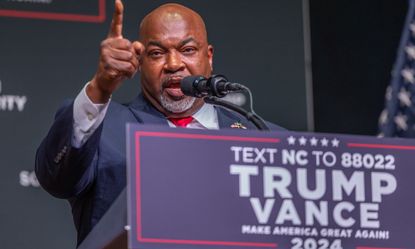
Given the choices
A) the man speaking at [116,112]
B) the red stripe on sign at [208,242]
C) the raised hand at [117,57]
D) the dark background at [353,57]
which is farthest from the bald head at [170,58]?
the red stripe on sign at [208,242]

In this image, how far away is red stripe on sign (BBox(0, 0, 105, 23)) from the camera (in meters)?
4.81

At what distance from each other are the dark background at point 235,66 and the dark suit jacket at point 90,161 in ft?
2.31

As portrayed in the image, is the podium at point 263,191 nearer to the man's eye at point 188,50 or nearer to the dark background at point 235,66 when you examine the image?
the man's eye at point 188,50

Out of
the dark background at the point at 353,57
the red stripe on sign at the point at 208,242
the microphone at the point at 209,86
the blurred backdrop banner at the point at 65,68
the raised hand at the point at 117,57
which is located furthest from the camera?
the dark background at the point at 353,57

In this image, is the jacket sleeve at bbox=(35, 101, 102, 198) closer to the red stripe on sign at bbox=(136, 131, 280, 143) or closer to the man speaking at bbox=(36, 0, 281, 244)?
the man speaking at bbox=(36, 0, 281, 244)

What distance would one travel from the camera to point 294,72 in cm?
529

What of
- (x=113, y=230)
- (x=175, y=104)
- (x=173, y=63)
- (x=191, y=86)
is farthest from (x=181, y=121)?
(x=113, y=230)

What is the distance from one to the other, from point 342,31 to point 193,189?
9.64ft

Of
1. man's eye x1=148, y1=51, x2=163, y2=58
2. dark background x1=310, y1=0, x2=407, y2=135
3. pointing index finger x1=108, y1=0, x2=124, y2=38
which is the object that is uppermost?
pointing index finger x1=108, y1=0, x2=124, y2=38

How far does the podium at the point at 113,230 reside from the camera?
8.95 feet

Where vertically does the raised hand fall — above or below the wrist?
above

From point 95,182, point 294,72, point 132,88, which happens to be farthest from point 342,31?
point 95,182

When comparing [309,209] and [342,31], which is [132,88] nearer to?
[342,31]

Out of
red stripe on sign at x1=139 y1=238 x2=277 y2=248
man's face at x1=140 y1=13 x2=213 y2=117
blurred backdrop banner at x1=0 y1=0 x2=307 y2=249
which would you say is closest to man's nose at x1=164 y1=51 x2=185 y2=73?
man's face at x1=140 y1=13 x2=213 y2=117
